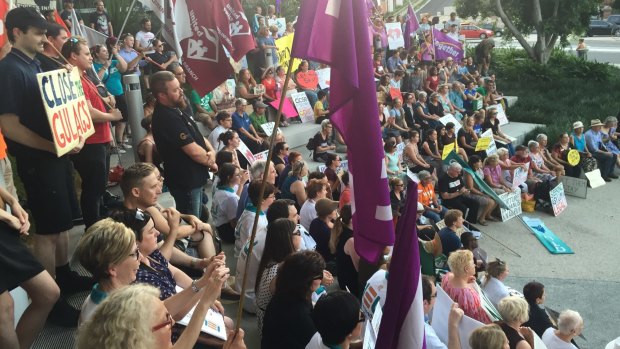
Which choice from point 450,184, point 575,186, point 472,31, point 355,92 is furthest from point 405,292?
point 472,31

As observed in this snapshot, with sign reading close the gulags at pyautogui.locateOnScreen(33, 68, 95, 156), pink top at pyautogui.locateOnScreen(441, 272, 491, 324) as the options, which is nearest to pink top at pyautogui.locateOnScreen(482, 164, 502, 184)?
pink top at pyautogui.locateOnScreen(441, 272, 491, 324)

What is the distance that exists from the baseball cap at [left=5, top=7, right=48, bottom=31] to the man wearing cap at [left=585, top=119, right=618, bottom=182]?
14.1 m

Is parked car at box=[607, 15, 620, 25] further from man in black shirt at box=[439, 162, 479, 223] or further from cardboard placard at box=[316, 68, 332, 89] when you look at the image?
man in black shirt at box=[439, 162, 479, 223]

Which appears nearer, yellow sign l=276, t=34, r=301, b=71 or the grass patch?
yellow sign l=276, t=34, r=301, b=71

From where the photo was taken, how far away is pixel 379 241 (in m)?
3.30

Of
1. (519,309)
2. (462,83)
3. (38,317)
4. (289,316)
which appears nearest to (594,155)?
(462,83)

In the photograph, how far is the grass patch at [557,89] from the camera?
1820cm

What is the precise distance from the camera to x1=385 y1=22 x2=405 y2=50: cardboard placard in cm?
1855

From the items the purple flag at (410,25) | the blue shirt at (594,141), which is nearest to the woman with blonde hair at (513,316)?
the blue shirt at (594,141)

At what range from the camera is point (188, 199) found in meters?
5.62

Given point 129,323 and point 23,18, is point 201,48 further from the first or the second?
point 129,323

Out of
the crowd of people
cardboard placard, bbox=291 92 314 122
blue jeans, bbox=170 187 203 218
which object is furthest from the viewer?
cardboard placard, bbox=291 92 314 122

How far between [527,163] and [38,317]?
11337mm

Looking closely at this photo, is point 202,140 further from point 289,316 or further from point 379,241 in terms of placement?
point 379,241
